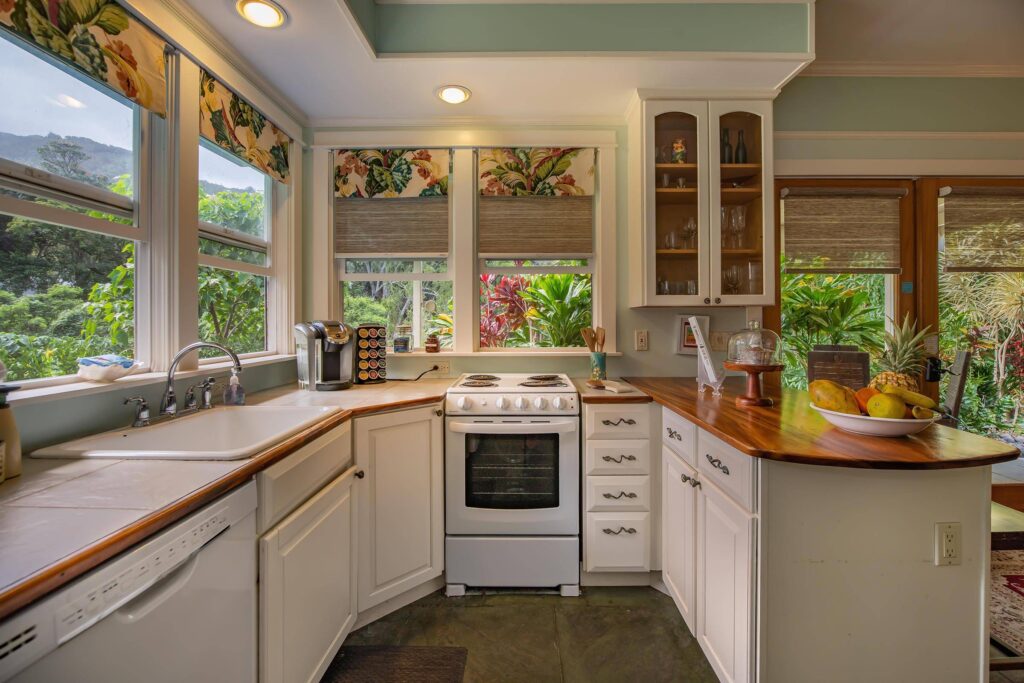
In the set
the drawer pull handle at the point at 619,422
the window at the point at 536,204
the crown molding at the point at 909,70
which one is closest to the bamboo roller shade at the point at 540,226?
the window at the point at 536,204

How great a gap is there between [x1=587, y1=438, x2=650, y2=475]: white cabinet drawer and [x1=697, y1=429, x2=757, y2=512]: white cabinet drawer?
364mm

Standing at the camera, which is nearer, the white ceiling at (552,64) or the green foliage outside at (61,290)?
the green foliage outside at (61,290)

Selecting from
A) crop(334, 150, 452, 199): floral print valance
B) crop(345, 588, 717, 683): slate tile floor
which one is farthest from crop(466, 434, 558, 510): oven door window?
crop(334, 150, 452, 199): floral print valance

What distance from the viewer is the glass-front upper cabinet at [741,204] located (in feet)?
6.82

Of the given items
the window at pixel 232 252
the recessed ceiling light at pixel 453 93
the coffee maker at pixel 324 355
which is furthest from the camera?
the recessed ceiling light at pixel 453 93

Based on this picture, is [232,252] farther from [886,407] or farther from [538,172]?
[886,407]

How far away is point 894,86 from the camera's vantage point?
7.64ft

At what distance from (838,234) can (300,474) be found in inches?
117

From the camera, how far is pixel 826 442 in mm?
1097

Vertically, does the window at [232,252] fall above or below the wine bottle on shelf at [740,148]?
below

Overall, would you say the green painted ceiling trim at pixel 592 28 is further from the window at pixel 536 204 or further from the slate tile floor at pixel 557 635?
the slate tile floor at pixel 557 635

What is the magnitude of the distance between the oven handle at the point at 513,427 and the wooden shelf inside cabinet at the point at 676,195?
52.2 inches

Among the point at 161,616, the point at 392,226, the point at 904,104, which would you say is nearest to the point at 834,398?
the point at 161,616

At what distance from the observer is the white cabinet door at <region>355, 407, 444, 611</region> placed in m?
1.57
